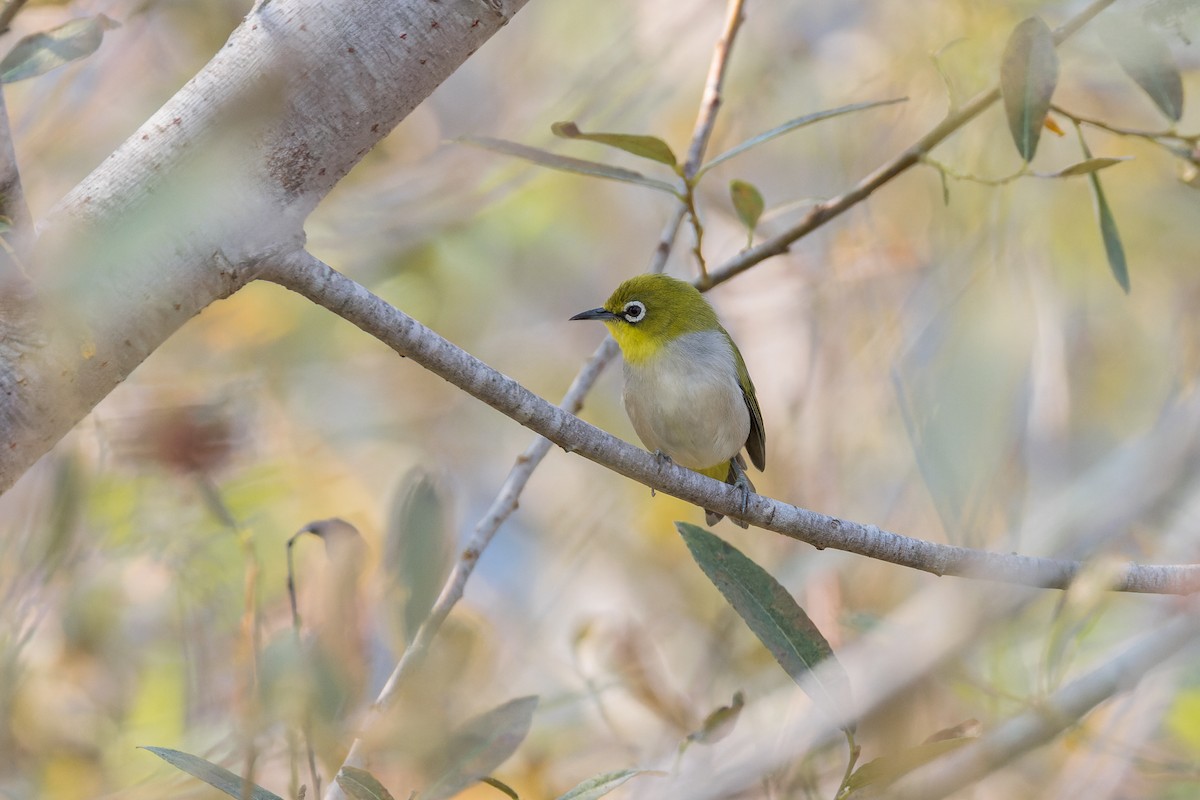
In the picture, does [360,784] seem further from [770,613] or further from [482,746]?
[770,613]

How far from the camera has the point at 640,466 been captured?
7.57 ft

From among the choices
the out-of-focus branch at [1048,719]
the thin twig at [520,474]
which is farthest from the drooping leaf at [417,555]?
the out-of-focus branch at [1048,719]

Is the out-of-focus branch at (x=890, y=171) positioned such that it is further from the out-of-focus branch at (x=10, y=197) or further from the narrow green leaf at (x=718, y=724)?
the out-of-focus branch at (x=10, y=197)

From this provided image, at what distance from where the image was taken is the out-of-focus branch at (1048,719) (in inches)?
57.5

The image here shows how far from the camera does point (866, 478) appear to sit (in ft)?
17.9

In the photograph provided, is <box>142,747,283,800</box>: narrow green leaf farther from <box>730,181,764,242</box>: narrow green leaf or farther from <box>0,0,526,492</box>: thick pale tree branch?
<box>730,181,764,242</box>: narrow green leaf

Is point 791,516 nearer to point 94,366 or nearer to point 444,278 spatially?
point 94,366

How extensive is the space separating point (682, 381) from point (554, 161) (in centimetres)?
127

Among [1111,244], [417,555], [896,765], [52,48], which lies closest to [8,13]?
[52,48]

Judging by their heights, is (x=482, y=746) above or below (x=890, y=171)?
below

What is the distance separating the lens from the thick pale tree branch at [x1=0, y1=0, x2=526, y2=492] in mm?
1584

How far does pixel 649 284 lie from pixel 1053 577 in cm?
219

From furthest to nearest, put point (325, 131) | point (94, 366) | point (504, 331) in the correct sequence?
point (504, 331) < point (325, 131) < point (94, 366)

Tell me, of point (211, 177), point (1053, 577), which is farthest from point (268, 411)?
point (211, 177)
